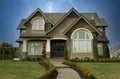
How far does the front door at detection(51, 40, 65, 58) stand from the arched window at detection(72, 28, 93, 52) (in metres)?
3.31

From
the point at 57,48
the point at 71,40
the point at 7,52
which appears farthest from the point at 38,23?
the point at 7,52

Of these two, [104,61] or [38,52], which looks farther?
[38,52]

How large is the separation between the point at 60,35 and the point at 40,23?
408cm

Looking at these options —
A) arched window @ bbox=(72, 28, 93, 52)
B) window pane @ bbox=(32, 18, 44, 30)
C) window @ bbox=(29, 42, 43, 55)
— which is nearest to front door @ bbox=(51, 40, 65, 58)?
window @ bbox=(29, 42, 43, 55)

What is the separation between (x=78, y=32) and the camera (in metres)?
41.8

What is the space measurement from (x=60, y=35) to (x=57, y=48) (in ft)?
8.11

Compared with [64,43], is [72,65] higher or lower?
lower

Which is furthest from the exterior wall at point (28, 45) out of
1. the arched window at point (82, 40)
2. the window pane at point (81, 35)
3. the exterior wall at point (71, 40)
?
the window pane at point (81, 35)

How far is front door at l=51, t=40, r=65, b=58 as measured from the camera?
44.3 m

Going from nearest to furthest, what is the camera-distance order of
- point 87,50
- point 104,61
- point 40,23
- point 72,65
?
point 72,65 < point 104,61 < point 87,50 < point 40,23

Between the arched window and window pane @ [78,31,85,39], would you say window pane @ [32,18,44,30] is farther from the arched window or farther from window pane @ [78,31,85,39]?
window pane @ [78,31,85,39]

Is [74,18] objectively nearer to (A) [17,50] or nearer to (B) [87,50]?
(B) [87,50]

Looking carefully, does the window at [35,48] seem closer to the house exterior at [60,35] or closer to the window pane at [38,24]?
the house exterior at [60,35]

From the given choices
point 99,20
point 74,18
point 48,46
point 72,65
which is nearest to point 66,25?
point 74,18
